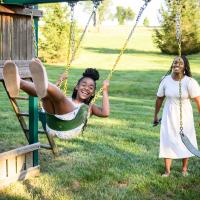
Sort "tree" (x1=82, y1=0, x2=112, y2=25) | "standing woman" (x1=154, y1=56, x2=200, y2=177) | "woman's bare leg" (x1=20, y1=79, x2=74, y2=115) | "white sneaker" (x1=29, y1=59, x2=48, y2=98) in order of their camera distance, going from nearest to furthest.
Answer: "white sneaker" (x1=29, y1=59, x2=48, y2=98), "woman's bare leg" (x1=20, y1=79, x2=74, y2=115), "standing woman" (x1=154, y1=56, x2=200, y2=177), "tree" (x1=82, y1=0, x2=112, y2=25)

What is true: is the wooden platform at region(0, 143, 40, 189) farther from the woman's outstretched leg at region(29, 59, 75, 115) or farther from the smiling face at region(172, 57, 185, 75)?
the smiling face at region(172, 57, 185, 75)

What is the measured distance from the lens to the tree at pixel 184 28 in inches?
1377

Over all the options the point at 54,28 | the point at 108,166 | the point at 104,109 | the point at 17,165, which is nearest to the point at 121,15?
the point at 54,28

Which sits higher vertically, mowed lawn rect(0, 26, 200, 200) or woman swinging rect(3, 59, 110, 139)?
woman swinging rect(3, 59, 110, 139)

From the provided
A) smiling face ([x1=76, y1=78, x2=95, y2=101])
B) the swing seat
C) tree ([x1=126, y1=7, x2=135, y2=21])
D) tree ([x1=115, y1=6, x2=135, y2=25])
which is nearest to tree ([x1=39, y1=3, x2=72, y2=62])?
smiling face ([x1=76, y1=78, x2=95, y2=101])

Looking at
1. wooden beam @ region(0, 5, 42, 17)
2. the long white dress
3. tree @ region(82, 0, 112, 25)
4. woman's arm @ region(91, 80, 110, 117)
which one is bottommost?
the long white dress

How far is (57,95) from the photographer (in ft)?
15.4

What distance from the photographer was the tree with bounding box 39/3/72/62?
98.4 ft

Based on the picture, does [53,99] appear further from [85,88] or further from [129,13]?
[129,13]

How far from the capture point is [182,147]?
6.63m

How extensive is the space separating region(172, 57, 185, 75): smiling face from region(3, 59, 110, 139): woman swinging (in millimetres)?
1487

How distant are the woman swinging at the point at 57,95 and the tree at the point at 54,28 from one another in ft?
81.8

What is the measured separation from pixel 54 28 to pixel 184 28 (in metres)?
10.9

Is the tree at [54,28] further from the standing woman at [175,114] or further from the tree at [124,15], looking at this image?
the tree at [124,15]
